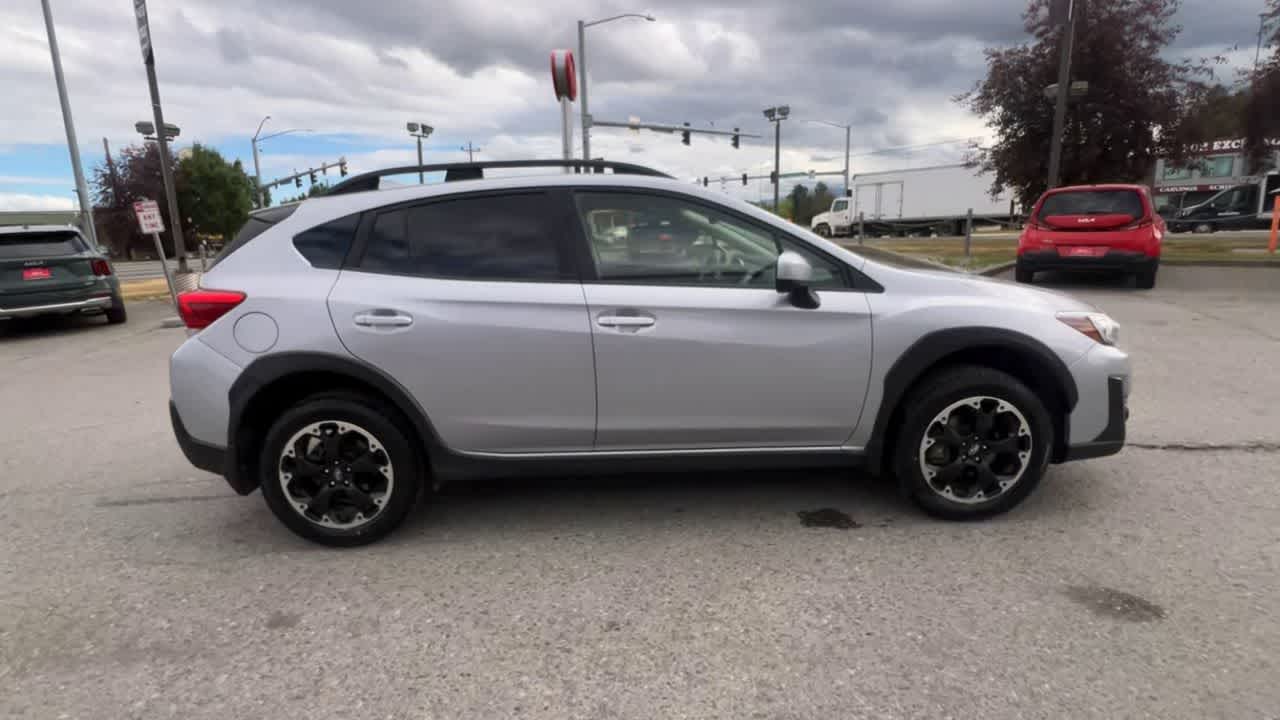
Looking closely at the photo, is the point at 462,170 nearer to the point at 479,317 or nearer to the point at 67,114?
the point at 479,317

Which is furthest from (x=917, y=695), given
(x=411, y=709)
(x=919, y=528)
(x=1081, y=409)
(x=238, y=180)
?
(x=238, y=180)

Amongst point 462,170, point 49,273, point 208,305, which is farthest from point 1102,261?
point 49,273

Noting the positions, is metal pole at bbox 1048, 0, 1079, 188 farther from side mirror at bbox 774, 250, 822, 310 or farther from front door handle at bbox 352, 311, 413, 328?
front door handle at bbox 352, 311, 413, 328

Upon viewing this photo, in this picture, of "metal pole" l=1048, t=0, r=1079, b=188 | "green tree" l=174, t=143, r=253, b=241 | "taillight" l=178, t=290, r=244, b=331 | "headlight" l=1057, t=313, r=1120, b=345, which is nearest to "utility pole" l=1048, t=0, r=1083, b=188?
"metal pole" l=1048, t=0, r=1079, b=188

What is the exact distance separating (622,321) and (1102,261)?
11.1 m

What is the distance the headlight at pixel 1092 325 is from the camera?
3.36 meters

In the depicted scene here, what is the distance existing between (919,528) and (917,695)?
4.04 ft

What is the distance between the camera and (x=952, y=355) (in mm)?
3340

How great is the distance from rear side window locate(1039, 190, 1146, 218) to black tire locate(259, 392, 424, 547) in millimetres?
11785

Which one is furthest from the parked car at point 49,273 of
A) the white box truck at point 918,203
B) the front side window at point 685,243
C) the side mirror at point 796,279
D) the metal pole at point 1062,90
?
the white box truck at point 918,203

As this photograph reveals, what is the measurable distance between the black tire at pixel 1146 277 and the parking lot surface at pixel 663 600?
8360 millimetres

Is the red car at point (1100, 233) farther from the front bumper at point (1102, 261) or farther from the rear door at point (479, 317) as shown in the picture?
the rear door at point (479, 317)

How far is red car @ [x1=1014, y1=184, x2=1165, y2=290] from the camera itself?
37.0 feet

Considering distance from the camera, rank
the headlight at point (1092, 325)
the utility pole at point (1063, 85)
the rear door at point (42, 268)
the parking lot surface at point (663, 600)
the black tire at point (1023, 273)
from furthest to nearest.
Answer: the utility pole at point (1063, 85) < the black tire at point (1023, 273) < the rear door at point (42, 268) < the headlight at point (1092, 325) < the parking lot surface at point (663, 600)
